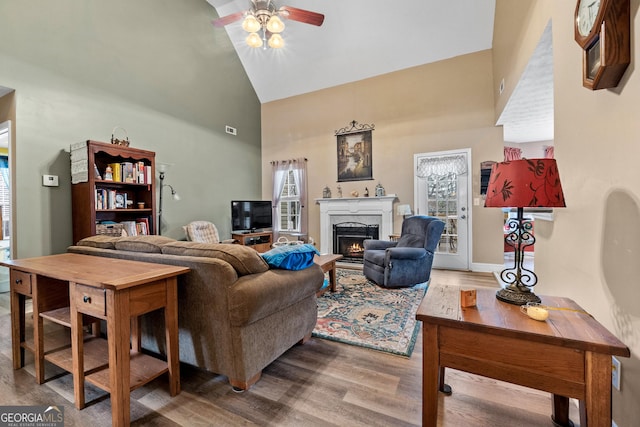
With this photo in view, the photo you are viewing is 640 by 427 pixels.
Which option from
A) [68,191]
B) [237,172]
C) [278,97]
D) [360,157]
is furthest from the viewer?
[278,97]

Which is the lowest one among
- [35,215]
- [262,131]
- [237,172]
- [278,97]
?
[35,215]

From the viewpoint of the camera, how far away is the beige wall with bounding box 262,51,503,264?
4.54m

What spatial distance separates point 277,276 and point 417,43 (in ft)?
16.1

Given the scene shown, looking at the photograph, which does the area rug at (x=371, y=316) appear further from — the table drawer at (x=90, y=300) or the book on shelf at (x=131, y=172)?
the book on shelf at (x=131, y=172)

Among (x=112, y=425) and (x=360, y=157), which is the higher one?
(x=360, y=157)

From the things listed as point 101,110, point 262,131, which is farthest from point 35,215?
point 262,131

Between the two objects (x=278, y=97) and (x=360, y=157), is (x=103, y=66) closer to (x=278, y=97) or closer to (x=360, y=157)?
(x=278, y=97)

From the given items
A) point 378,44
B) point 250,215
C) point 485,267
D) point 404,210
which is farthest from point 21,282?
point 378,44

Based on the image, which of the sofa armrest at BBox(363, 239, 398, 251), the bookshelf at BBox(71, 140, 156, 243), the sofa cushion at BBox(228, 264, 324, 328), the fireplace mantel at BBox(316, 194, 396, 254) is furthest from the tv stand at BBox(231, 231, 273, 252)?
the sofa cushion at BBox(228, 264, 324, 328)

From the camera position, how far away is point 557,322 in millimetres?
1069

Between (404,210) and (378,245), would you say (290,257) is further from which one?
(404,210)

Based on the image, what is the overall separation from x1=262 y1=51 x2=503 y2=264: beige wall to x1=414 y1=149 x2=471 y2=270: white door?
0.12m

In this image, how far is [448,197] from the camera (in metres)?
4.78

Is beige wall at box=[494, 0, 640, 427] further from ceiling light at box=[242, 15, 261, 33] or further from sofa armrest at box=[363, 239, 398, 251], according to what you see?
ceiling light at box=[242, 15, 261, 33]
